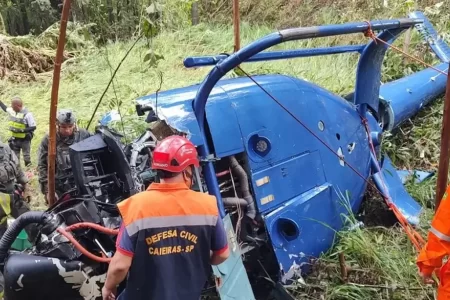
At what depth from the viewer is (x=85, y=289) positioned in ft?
10.2

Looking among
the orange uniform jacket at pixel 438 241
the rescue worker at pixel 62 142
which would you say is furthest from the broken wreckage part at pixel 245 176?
the orange uniform jacket at pixel 438 241

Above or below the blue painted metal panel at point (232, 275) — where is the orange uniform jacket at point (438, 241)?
above

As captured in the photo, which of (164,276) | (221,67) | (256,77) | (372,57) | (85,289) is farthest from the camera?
(372,57)

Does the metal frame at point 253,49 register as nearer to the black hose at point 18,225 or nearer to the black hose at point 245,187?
the black hose at point 245,187

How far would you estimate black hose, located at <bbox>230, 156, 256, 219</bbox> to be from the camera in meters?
3.75

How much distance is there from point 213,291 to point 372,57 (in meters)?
2.51

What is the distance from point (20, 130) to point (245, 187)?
17.0 ft

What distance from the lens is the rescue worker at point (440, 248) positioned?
2580 mm

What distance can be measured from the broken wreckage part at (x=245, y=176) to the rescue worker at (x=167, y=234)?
739mm

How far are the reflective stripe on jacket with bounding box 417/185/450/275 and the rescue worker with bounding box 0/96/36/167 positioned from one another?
6.41 metres

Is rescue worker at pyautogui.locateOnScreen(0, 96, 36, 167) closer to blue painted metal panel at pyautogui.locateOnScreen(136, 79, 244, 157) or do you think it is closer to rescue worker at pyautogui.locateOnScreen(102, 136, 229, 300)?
blue painted metal panel at pyautogui.locateOnScreen(136, 79, 244, 157)

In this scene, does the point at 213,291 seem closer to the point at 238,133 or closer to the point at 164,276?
the point at 238,133

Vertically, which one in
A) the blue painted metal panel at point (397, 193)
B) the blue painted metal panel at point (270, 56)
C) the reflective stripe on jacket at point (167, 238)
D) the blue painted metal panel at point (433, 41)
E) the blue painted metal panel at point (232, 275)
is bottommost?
the blue painted metal panel at point (397, 193)

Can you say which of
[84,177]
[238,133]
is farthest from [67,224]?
[238,133]
